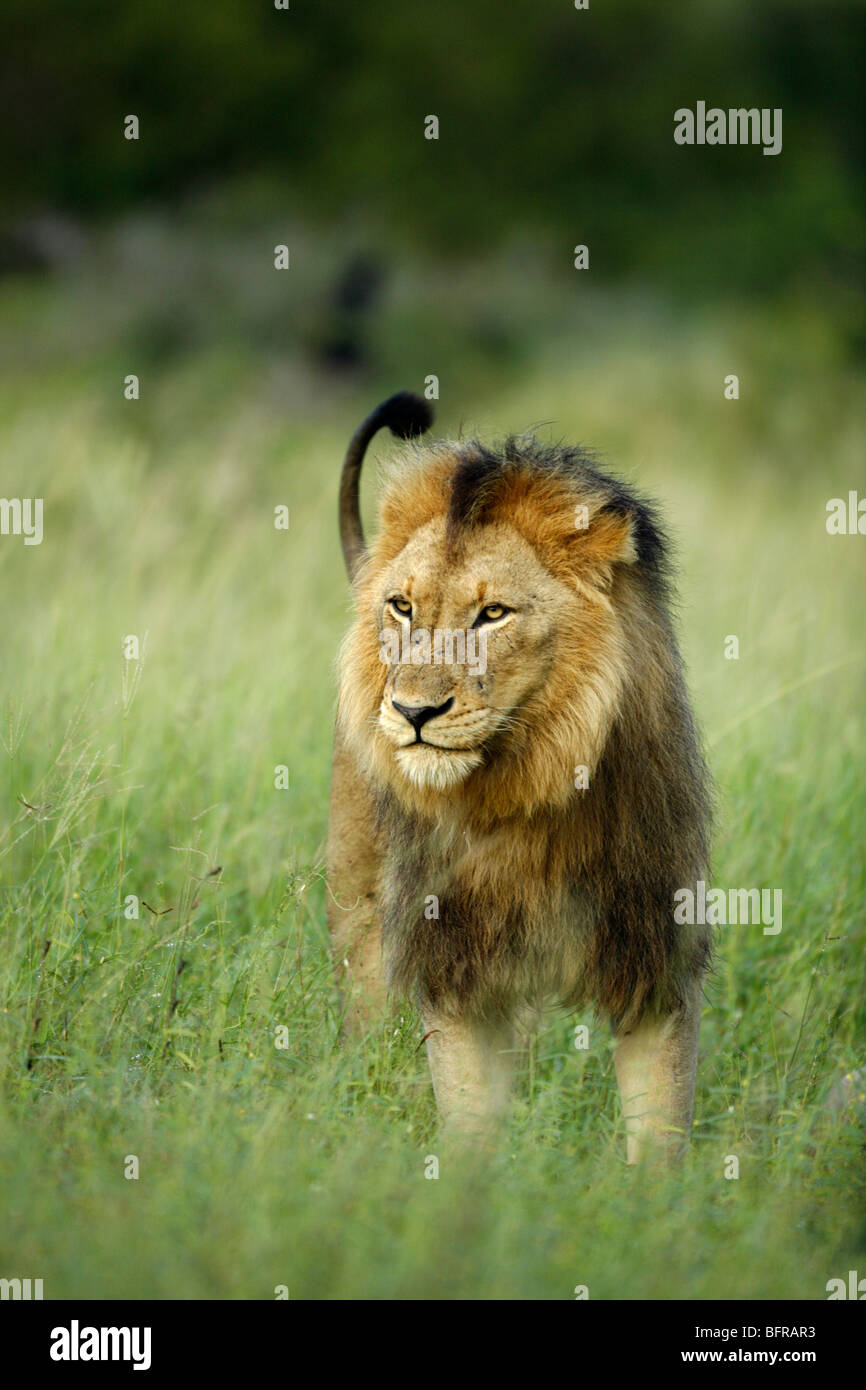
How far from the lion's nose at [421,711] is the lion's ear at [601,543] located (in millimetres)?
543

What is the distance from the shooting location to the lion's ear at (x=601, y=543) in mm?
3971

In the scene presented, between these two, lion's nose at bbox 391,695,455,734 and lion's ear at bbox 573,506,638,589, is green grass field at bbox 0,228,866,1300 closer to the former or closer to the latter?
lion's ear at bbox 573,506,638,589

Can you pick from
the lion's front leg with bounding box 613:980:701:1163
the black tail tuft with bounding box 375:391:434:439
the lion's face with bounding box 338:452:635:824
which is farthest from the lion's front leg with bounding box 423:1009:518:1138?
the black tail tuft with bounding box 375:391:434:439

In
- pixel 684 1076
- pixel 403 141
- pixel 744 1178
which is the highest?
pixel 403 141

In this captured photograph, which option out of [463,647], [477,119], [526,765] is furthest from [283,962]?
[477,119]

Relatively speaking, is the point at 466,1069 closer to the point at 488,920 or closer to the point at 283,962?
the point at 488,920

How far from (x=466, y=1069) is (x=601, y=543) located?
1450 mm

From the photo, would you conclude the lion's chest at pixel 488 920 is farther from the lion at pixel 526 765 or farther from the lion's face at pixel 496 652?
the lion's face at pixel 496 652

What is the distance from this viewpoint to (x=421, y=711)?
3697 millimetres

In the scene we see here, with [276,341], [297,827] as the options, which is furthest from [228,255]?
[297,827]

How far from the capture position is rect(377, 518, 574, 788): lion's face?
12.2 feet

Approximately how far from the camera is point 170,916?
5066mm
